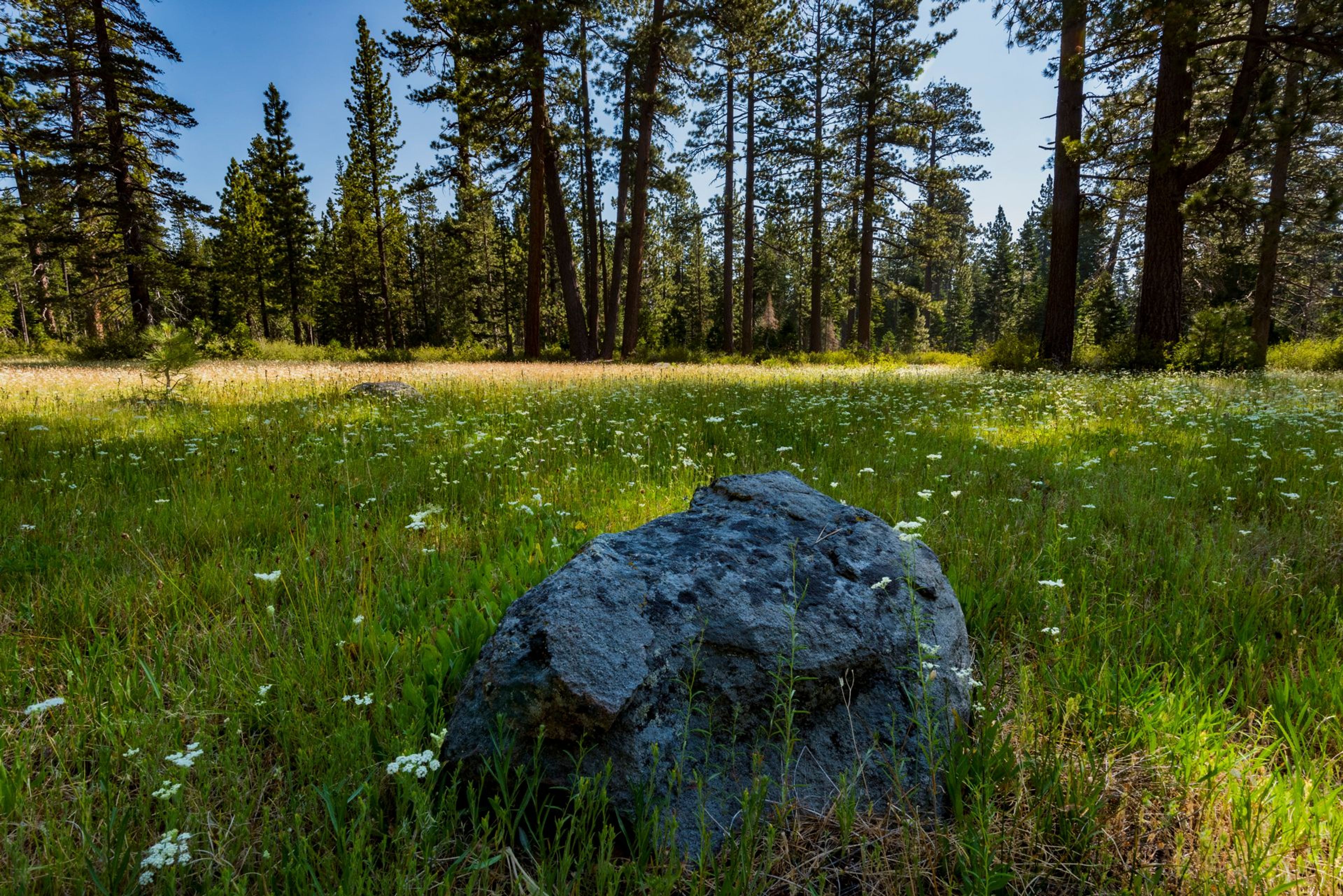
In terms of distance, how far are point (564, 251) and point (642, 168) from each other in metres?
4.17

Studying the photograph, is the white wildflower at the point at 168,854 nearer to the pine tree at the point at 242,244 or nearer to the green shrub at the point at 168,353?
the green shrub at the point at 168,353

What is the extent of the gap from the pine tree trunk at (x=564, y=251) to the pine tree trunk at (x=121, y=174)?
1330 centimetres

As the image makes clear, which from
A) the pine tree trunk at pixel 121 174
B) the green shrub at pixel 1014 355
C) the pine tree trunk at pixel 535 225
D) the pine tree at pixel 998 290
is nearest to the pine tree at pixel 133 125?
the pine tree trunk at pixel 121 174

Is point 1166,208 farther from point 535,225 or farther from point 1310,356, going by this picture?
point 535,225

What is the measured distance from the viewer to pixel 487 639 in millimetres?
2029

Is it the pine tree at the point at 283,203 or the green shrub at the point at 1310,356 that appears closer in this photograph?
the green shrub at the point at 1310,356

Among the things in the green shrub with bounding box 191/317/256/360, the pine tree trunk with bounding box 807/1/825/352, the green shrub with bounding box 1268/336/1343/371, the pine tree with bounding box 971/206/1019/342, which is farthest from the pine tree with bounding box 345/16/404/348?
the pine tree with bounding box 971/206/1019/342

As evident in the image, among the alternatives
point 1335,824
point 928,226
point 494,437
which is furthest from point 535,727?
point 928,226

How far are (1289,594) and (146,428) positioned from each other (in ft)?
28.9

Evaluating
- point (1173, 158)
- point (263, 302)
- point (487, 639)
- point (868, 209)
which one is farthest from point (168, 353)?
point (263, 302)

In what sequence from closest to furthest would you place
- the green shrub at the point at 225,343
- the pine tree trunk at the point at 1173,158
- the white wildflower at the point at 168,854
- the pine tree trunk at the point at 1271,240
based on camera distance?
the white wildflower at the point at 168,854, the pine tree trunk at the point at 1173,158, the pine tree trunk at the point at 1271,240, the green shrub at the point at 225,343

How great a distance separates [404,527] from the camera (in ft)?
11.0

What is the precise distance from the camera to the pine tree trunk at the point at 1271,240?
468 inches

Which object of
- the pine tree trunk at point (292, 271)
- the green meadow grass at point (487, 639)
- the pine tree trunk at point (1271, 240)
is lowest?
the green meadow grass at point (487, 639)
